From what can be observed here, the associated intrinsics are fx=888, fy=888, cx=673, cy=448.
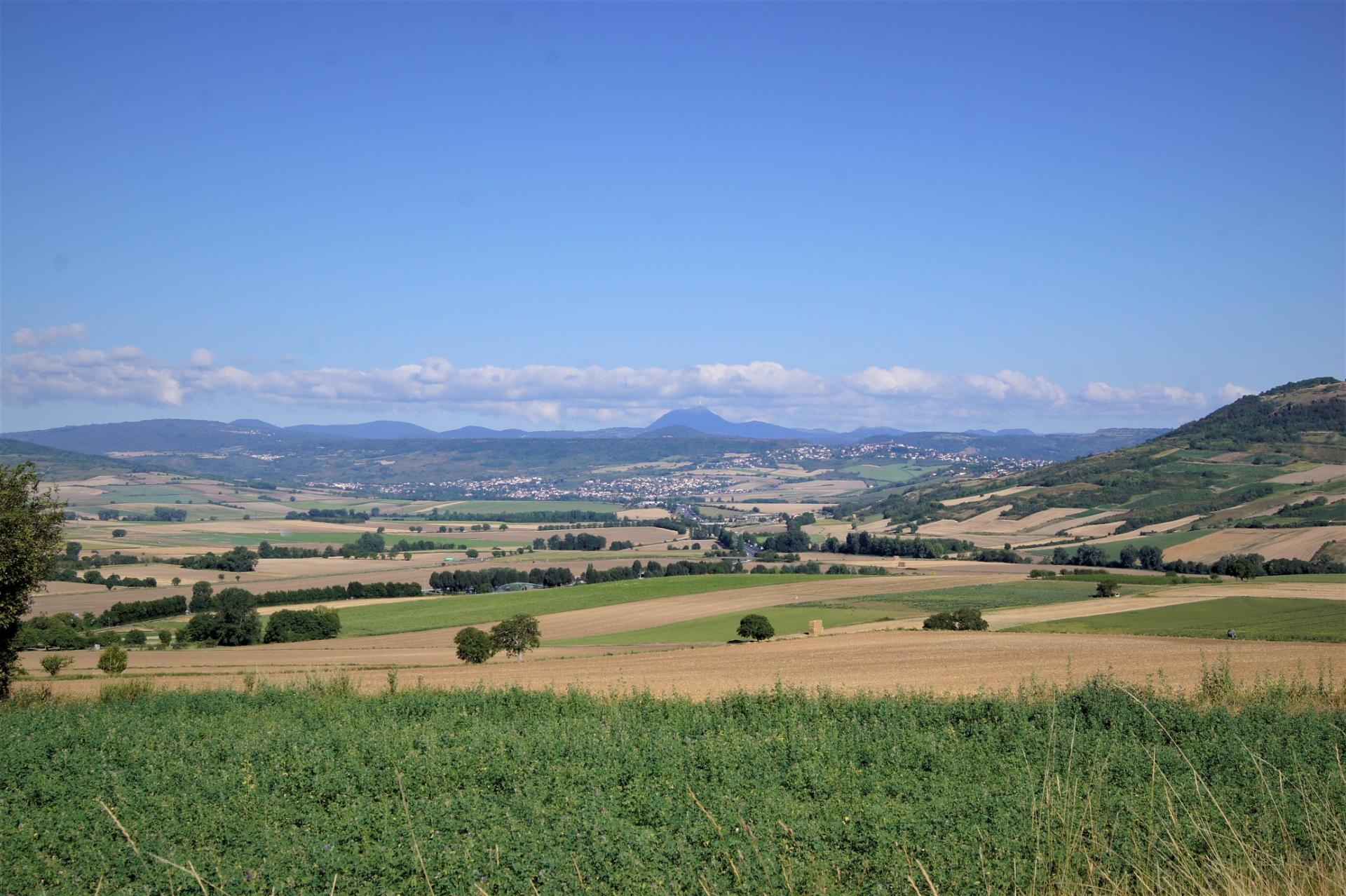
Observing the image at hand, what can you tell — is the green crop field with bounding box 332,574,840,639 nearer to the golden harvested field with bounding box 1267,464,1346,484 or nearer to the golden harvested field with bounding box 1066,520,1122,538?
the golden harvested field with bounding box 1066,520,1122,538

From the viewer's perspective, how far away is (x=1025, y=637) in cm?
3762

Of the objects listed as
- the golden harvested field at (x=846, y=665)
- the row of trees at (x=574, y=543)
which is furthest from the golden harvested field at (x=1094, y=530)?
the golden harvested field at (x=846, y=665)

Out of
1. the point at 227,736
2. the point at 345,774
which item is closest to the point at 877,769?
the point at 345,774

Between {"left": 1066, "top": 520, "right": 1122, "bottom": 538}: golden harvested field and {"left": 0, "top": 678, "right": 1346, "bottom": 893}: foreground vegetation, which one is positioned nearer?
{"left": 0, "top": 678, "right": 1346, "bottom": 893}: foreground vegetation

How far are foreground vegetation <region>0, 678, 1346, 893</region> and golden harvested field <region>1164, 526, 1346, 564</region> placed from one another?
193 ft

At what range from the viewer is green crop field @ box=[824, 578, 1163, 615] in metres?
54.2

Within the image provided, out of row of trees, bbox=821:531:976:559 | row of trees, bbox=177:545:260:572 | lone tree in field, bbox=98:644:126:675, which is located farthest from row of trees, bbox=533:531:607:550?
lone tree in field, bbox=98:644:126:675

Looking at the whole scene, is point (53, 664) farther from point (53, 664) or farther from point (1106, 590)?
point (1106, 590)

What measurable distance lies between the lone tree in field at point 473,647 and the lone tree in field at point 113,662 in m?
13.1

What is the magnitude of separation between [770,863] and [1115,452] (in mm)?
162254

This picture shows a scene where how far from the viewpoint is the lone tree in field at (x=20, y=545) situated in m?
21.4

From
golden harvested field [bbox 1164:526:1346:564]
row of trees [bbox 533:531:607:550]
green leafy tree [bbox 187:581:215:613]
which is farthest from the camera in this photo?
row of trees [bbox 533:531:607:550]

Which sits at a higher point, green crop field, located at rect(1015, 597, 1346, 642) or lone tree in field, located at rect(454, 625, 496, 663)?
green crop field, located at rect(1015, 597, 1346, 642)

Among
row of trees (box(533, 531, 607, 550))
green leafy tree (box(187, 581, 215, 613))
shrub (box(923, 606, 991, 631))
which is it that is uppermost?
shrub (box(923, 606, 991, 631))
